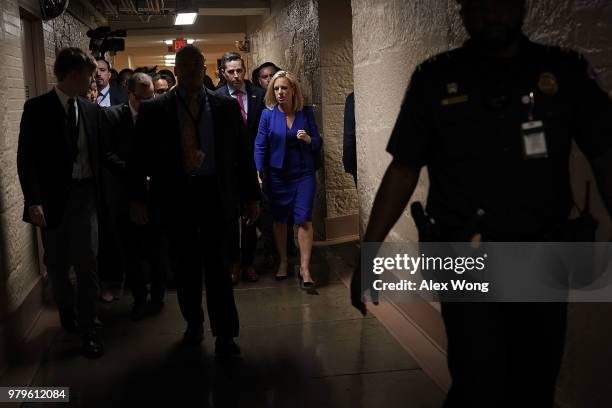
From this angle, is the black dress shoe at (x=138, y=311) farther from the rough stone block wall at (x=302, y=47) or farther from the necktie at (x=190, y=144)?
the rough stone block wall at (x=302, y=47)

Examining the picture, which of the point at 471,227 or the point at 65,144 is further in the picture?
the point at 65,144

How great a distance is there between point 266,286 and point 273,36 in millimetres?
5316

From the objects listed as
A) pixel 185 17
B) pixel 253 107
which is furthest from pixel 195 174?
pixel 185 17

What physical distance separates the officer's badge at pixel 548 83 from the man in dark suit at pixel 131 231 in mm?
3216

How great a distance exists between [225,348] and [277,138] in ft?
6.87

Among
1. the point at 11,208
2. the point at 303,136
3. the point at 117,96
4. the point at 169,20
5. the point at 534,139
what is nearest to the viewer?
the point at 534,139

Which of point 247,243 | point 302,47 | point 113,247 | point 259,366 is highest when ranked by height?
point 302,47

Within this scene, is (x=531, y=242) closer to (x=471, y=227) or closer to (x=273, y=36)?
(x=471, y=227)

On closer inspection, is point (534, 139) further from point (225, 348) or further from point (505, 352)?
point (225, 348)

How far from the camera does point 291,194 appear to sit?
17.9ft

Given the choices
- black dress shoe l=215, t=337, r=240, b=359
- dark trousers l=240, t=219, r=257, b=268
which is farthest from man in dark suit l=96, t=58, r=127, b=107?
black dress shoe l=215, t=337, r=240, b=359

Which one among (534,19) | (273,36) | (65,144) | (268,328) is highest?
(273,36)

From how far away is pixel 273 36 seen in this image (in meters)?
9.80

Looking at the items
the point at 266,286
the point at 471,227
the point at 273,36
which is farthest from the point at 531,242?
the point at 273,36
